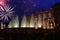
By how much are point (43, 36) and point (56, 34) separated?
1.68 feet

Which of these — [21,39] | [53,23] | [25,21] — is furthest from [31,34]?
[25,21]

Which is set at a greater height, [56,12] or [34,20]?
[56,12]

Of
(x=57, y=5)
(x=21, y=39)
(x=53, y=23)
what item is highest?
(x=57, y=5)

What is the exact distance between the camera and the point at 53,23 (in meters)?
10.7

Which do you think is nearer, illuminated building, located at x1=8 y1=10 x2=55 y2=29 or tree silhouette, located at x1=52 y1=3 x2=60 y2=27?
tree silhouette, located at x1=52 y1=3 x2=60 y2=27

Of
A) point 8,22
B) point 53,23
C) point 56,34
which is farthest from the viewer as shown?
point 8,22

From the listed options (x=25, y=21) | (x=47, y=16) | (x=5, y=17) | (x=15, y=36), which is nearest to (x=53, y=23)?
(x=47, y=16)

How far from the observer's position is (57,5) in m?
11.9

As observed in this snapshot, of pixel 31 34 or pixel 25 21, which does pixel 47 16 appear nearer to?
pixel 25 21

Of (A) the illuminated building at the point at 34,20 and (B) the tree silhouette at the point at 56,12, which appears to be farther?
(A) the illuminated building at the point at 34,20

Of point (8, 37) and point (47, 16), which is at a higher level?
point (47, 16)

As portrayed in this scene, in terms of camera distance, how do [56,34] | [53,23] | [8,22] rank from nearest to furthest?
[56,34], [53,23], [8,22]

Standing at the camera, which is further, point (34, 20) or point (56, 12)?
point (56, 12)

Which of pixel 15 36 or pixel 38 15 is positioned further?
Result: pixel 38 15
